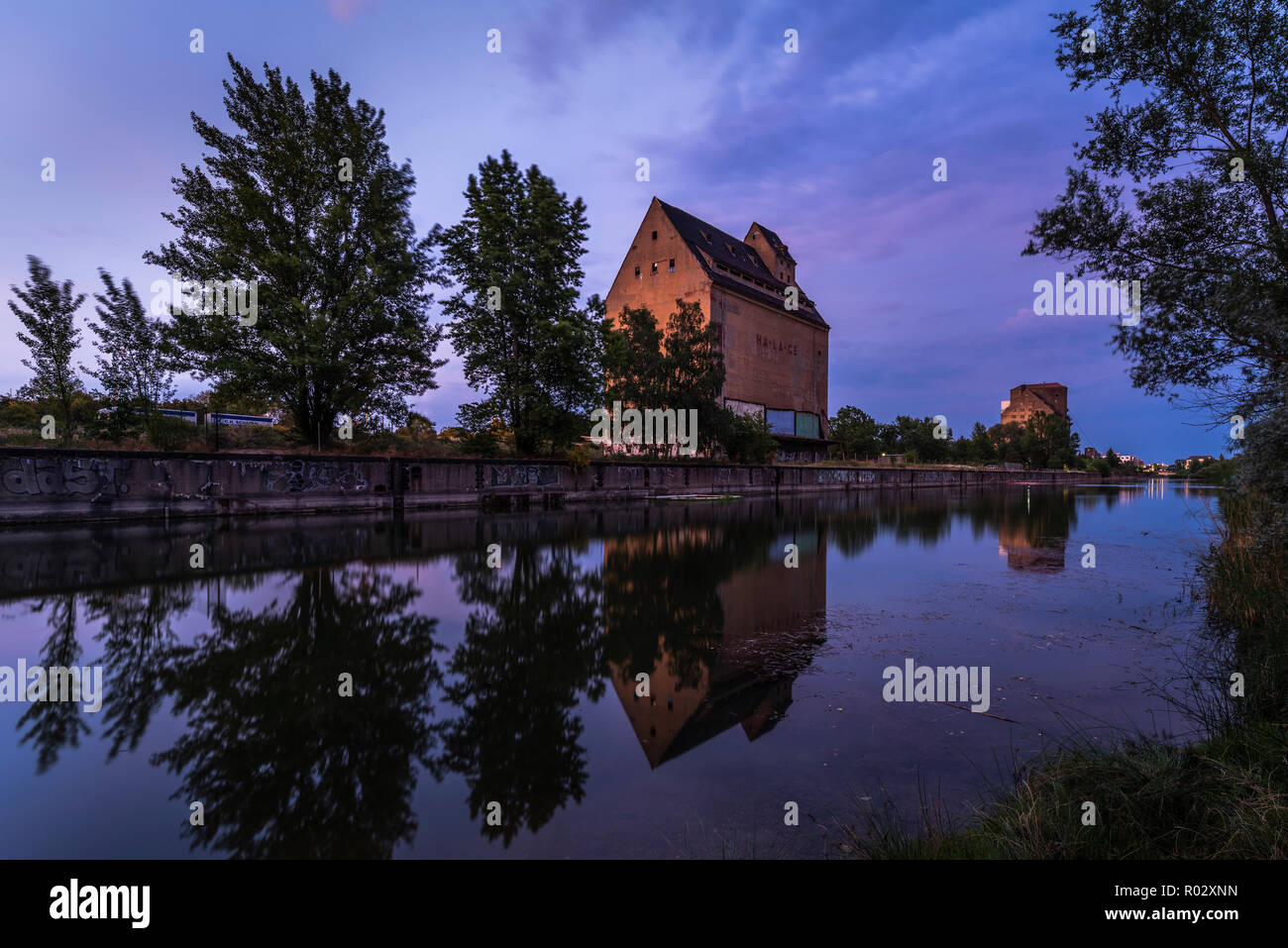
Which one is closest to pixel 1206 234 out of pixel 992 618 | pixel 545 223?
pixel 992 618

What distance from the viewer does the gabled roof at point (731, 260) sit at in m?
63.2

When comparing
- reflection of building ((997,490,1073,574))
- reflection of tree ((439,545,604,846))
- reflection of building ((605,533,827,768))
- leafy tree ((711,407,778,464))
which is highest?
leafy tree ((711,407,778,464))

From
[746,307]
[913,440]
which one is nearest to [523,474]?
[746,307]

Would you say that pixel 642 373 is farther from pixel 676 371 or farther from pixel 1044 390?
pixel 1044 390

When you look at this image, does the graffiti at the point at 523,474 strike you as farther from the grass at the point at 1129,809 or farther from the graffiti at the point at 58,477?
the grass at the point at 1129,809

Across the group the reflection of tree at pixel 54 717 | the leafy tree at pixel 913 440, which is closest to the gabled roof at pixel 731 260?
the leafy tree at pixel 913 440

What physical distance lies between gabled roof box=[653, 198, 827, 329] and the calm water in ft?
180

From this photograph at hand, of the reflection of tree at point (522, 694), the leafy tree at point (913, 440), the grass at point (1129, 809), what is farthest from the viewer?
the leafy tree at point (913, 440)

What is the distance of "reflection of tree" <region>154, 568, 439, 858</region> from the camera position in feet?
11.6

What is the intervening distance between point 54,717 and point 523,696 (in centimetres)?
433

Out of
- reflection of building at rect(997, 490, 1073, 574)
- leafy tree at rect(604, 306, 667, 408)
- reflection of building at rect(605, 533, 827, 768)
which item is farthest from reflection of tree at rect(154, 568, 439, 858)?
leafy tree at rect(604, 306, 667, 408)

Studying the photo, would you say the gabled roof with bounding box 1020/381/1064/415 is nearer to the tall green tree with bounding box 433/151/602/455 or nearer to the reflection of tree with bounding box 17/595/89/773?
the tall green tree with bounding box 433/151/602/455

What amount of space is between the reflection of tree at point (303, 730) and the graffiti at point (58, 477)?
50.5 ft
